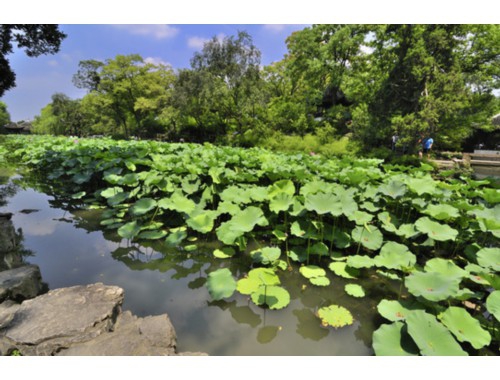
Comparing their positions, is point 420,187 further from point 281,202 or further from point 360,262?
point 281,202

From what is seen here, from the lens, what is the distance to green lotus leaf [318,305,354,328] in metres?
2.36

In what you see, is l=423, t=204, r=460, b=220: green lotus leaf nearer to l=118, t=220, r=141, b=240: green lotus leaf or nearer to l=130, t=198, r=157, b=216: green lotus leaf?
l=130, t=198, r=157, b=216: green lotus leaf

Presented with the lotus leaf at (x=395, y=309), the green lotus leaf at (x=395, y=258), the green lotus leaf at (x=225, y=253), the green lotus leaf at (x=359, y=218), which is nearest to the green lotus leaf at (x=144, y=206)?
the green lotus leaf at (x=225, y=253)

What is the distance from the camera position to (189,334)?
226cm

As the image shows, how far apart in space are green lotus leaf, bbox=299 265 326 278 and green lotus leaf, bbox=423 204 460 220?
1465 mm

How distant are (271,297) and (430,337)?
1.25 meters

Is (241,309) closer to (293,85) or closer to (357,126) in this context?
(357,126)

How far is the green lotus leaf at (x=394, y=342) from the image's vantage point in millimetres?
1787

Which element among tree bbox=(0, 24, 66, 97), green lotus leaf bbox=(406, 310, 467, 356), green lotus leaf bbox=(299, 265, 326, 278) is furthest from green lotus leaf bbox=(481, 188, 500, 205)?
tree bbox=(0, 24, 66, 97)

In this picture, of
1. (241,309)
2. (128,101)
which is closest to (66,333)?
(241,309)

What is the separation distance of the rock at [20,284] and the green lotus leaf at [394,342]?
2.96 meters

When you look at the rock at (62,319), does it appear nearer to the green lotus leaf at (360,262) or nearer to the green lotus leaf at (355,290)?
the green lotus leaf at (355,290)

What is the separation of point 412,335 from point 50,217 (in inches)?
245

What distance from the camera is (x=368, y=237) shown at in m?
3.20
